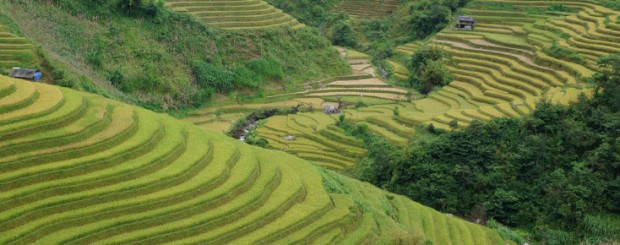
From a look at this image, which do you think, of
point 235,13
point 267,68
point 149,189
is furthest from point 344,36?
point 149,189

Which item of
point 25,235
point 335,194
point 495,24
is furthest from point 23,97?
point 495,24

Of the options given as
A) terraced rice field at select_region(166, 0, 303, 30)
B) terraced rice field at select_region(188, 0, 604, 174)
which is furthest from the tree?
terraced rice field at select_region(166, 0, 303, 30)

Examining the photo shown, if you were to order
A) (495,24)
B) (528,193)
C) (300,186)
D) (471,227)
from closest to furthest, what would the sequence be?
(300,186), (471,227), (528,193), (495,24)

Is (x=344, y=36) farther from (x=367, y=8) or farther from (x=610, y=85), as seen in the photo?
(x=610, y=85)

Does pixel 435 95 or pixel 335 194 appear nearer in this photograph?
pixel 335 194

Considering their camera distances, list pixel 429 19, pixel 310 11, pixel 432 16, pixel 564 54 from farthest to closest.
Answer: pixel 310 11 → pixel 429 19 → pixel 432 16 → pixel 564 54

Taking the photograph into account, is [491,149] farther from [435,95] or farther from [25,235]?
[25,235]
